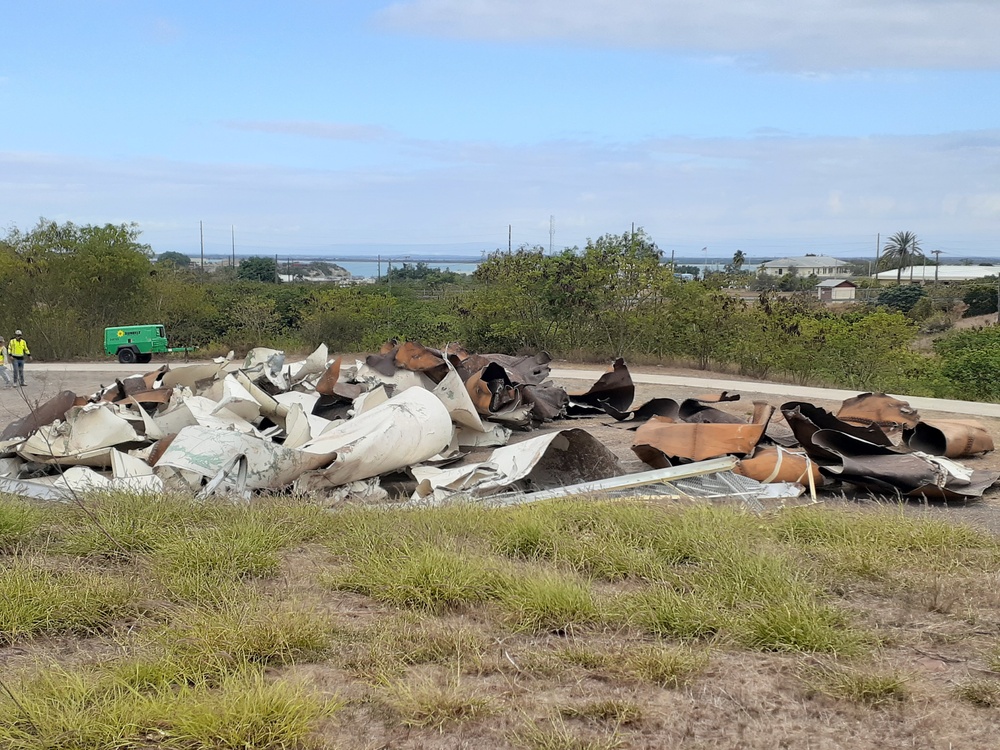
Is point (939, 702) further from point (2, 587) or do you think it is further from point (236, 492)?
Answer: point (236, 492)

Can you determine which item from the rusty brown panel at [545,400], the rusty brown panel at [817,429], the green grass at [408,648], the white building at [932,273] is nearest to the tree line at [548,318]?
the rusty brown panel at [545,400]

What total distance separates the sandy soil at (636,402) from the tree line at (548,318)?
1.43 metres

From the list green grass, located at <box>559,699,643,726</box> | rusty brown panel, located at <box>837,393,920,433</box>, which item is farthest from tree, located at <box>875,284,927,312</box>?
green grass, located at <box>559,699,643,726</box>

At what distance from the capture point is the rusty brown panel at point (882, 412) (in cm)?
1088

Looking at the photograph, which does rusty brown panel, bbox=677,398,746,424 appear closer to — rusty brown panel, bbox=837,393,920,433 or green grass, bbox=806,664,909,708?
rusty brown panel, bbox=837,393,920,433

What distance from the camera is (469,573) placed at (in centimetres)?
418

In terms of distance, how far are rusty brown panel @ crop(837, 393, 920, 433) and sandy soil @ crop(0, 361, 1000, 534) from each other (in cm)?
107

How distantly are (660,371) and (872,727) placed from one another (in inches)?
681

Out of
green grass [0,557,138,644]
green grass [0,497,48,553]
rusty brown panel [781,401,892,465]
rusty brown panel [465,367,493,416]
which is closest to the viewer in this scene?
green grass [0,557,138,644]

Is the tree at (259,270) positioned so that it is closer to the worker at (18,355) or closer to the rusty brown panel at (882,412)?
the worker at (18,355)

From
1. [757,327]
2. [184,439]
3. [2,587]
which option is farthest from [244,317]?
[2,587]

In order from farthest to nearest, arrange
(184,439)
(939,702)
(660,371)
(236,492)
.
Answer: (660,371) < (184,439) < (236,492) < (939,702)

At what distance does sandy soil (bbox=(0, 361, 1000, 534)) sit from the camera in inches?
283

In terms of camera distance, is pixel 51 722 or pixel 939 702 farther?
pixel 939 702
